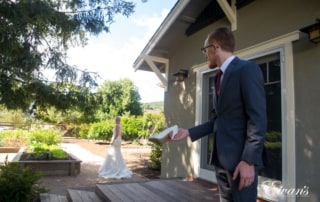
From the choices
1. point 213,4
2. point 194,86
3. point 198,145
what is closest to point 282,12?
point 213,4

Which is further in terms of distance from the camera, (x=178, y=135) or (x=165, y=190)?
(x=165, y=190)

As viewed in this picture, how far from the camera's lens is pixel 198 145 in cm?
505

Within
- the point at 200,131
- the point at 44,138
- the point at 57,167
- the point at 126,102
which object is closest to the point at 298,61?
the point at 200,131

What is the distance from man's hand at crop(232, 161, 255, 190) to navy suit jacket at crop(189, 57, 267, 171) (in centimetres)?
3

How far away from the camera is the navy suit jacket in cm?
130

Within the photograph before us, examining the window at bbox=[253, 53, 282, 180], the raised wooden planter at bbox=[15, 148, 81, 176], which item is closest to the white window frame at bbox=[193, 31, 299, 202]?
the window at bbox=[253, 53, 282, 180]

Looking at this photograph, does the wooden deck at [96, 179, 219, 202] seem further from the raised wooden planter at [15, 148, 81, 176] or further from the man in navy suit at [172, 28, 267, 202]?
the raised wooden planter at [15, 148, 81, 176]

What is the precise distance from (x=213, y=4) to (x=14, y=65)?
3.77m

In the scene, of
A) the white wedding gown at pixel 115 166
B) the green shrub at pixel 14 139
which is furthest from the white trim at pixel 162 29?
the green shrub at pixel 14 139

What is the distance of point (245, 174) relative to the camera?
1.28 m

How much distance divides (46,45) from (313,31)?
180 inches

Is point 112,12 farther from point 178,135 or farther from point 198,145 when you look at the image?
point 178,135

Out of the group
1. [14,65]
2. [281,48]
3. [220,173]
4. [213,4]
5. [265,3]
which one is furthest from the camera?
[213,4]

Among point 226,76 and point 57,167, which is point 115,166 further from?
point 226,76
